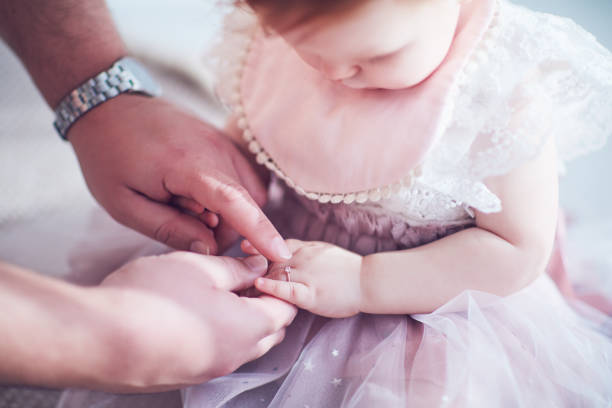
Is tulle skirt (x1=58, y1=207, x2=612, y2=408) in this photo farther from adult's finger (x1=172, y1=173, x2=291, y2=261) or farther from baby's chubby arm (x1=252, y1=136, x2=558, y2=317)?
adult's finger (x1=172, y1=173, x2=291, y2=261)

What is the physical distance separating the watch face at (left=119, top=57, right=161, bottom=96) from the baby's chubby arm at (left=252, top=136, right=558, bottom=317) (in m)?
0.44

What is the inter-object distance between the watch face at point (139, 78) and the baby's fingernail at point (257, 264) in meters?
0.42

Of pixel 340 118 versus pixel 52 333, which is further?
pixel 340 118

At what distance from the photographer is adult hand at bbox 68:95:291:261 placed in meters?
0.58

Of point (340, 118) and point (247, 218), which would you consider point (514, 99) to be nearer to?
point (340, 118)

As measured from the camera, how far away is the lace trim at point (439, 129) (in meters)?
0.52

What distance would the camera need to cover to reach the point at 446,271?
61 cm

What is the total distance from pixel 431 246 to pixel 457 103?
0.74ft

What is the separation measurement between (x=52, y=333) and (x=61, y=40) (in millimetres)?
650

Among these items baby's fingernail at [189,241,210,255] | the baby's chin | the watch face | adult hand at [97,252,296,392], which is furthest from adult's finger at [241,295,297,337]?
the watch face

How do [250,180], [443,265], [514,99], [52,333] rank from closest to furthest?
[52,333], [514,99], [443,265], [250,180]

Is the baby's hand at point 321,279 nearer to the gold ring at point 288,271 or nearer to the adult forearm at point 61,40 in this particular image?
the gold ring at point 288,271

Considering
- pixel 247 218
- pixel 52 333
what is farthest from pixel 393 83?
pixel 52 333

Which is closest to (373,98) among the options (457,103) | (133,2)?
(457,103)
